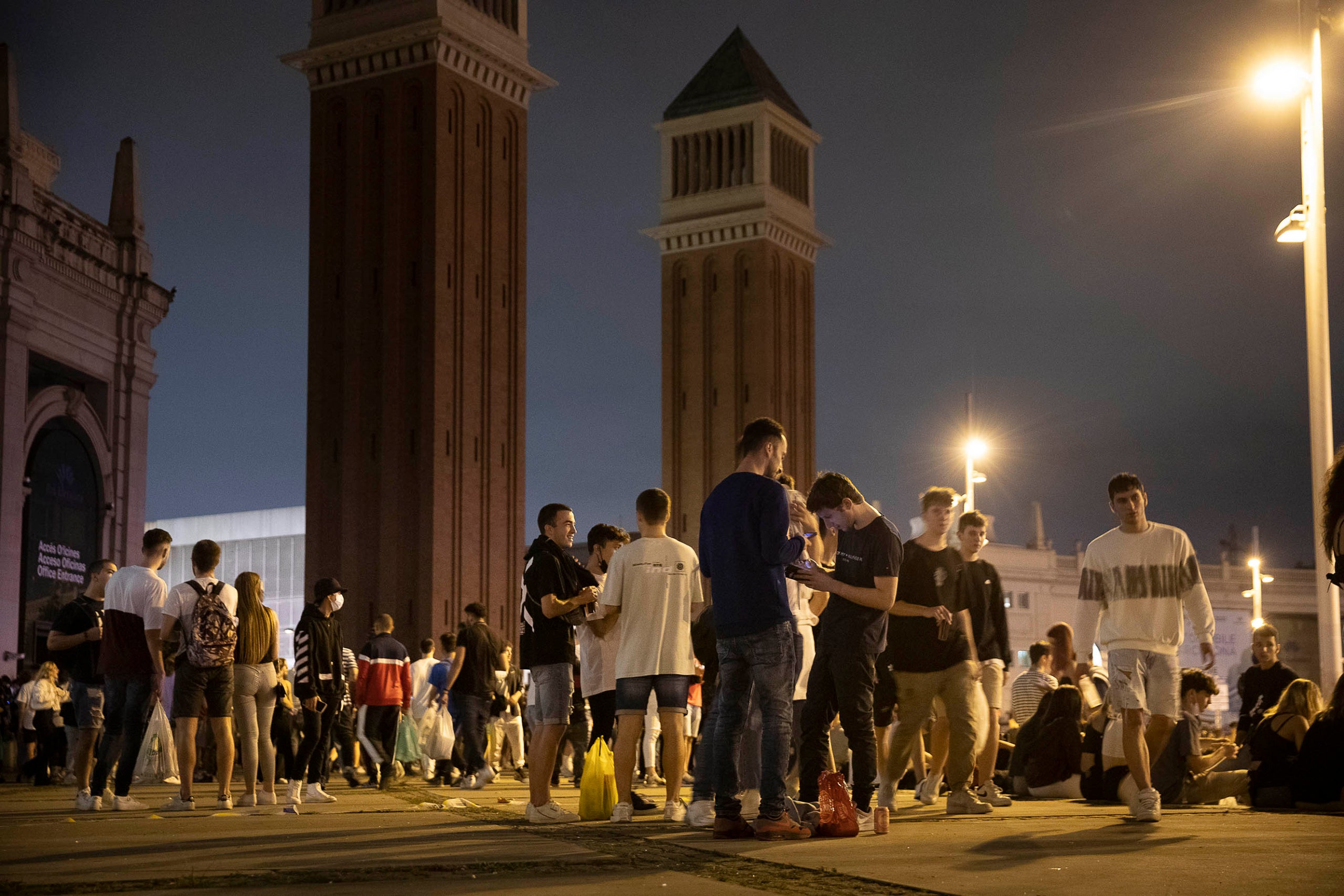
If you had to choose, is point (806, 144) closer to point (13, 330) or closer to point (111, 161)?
point (111, 161)

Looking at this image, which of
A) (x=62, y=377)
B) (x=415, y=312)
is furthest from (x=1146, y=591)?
(x=62, y=377)

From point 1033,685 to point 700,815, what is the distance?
17.1 ft

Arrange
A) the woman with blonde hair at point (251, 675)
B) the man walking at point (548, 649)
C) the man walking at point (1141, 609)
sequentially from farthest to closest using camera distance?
the woman with blonde hair at point (251, 675), the man walking at point (548, 649), the man walking at point (1141, 609)

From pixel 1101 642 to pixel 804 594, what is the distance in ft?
5.63

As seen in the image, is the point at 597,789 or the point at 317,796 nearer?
the point at 597,789

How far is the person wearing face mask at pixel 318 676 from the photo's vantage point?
10258mm

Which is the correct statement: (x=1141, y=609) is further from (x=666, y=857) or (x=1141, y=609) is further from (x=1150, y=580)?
(x=666, y=857)

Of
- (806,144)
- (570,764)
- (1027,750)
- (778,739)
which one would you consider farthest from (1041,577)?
(778,739)

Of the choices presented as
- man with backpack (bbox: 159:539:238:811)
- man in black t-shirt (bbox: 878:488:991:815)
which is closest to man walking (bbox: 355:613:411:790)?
man with backpack (bbox: 159:539:238:811)

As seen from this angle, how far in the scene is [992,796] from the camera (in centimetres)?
919

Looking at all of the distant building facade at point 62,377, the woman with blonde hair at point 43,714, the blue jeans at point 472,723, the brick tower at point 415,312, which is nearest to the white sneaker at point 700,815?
the blue jeans at point 472,723

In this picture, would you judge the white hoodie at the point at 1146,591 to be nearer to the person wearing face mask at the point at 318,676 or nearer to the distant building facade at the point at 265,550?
the person wearing face mask at the point at 318,676

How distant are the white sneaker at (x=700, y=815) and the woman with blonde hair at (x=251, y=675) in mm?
3335

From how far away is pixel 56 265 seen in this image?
37.5 metres
